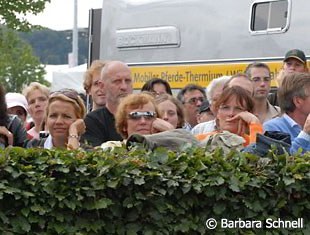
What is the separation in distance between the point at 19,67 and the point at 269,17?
111ft

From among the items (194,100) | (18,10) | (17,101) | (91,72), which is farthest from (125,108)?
(18,10)

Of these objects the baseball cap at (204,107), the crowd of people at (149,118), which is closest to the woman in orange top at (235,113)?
the crowd of people at (149,118)

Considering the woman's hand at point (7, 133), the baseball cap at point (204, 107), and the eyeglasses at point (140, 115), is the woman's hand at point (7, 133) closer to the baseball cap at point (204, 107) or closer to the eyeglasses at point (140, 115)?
the eyeglasses at point (140, 115)

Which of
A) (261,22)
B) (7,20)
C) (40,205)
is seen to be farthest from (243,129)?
(7,20)

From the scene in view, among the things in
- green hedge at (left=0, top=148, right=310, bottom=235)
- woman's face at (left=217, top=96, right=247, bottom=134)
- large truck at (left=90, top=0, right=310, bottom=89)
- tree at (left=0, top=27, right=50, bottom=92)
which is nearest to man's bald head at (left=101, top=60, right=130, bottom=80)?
woman's face at (left=217, top=96, right=247, bottom=134)

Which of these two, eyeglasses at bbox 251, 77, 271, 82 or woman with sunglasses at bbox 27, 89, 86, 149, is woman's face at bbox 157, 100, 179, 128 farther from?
eyeglasses at bbox 251, 77, 271, 82

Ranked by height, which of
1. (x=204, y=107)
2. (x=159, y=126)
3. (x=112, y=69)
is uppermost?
(x=112, y=69)

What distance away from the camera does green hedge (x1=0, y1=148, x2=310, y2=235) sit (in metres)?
5.67

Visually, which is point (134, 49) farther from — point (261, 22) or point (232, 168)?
point (232, 168)

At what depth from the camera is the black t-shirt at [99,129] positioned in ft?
27.5

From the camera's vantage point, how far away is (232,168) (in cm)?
620

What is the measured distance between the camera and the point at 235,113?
313 inches

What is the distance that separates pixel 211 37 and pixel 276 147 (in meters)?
6.76

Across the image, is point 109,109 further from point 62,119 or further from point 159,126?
point 159,126
